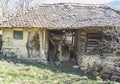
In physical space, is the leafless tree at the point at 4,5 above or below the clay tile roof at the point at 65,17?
above

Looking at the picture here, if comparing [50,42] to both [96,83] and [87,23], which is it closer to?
[87,23]

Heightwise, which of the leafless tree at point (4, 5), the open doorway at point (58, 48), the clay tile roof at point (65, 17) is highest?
the leafless tree at point (4, 5)

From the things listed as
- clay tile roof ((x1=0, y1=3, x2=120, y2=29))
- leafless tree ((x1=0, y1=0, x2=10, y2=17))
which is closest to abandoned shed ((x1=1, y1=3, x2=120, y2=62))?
clay tile roof ((x1=0, y1=3, x2=120, y2=29))

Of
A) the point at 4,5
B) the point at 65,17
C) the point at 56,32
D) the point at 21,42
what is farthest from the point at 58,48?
the point at 4,5

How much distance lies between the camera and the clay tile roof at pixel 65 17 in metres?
17.1

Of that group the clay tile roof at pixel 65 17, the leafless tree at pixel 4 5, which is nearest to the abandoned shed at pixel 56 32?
the clay tile roof at pixel 65 17

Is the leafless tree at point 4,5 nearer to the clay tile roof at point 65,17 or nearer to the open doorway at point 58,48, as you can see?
the clay tile roof at point 65,17

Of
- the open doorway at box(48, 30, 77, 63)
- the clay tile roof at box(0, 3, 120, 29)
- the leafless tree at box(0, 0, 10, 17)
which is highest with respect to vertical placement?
the leafless tree at box(0, 0, 10, 17)

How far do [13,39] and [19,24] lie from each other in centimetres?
108

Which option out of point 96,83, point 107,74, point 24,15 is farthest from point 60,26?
point 96,83

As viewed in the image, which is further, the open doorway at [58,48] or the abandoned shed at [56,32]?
the open doorway at [58,48]

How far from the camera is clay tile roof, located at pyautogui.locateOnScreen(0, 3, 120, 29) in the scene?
17059mm

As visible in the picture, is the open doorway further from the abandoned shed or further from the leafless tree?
the leafless tree

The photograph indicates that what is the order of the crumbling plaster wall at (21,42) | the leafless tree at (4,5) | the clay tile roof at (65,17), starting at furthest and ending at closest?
the leafless tree at (4,5) → the crumbling plaster wall at (21,42) → the clay tile roof at (65,17)
